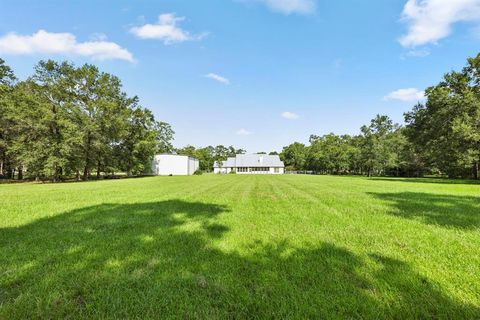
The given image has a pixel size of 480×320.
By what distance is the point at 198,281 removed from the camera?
2918 millimetres

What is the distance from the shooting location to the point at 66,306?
241 centimetres

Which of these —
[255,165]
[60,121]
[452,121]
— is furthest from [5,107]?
[255,165]

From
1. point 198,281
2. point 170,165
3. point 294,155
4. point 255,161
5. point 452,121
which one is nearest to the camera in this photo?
point 198,281

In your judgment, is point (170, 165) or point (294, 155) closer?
point (170, 165)

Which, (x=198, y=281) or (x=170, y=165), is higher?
(x=170, y=165)

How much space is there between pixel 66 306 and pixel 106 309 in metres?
0.39

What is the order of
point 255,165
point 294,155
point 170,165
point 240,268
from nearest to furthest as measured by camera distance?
point 240,268 < point 170,165 < point 255,165 < point 294,155

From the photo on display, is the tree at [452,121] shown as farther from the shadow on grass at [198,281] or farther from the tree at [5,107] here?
the tree at [5,107]

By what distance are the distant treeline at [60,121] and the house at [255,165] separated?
51.5 metres

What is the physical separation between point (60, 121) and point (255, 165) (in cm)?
6304

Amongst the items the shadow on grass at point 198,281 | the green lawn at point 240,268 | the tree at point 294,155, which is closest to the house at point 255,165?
the tree at point 294,155

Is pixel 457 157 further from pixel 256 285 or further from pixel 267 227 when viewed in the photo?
pixel 256 285

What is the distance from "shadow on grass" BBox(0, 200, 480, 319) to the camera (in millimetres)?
2346

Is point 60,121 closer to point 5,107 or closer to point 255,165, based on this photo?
point 5,107
